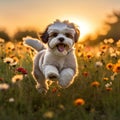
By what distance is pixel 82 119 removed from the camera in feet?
21.0

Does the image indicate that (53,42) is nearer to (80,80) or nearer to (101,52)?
(80,80)

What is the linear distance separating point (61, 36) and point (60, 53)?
0.94ft

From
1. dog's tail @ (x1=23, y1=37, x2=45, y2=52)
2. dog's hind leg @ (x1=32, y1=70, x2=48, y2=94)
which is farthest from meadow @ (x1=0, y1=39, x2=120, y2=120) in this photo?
dog's tail @ (x1=23, y1=37, x2=45, y2=52)

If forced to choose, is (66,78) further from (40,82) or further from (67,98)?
(40,82)

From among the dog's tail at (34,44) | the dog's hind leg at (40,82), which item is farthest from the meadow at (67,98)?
the dog's tail at (34,44)

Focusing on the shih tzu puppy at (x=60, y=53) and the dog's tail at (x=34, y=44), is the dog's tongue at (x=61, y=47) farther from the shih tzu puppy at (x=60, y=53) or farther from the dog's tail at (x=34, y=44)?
the dog's tail at (x=34, y=44)

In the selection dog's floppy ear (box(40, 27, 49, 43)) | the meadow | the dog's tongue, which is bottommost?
the meadow

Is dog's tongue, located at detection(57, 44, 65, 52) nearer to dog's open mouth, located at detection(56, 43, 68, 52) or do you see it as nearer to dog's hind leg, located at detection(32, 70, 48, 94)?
dog's open mouth, located at detection(56, 43, 68, 52)

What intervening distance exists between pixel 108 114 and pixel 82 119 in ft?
1.07

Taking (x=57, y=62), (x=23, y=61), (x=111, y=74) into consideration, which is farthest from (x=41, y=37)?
(x=23, y=61)

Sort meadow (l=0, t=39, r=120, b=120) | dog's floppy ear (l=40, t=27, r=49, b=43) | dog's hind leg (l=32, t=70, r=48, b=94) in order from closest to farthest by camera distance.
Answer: meadow (l=0, t=39, r=120, b=120)
dog's floppy ear (l=40, t=27, r=49, b=43)
dog's hind leg (l=32, t=70, r=48, b=94)

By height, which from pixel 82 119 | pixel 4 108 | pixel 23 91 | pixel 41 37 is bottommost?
pixel 82 119

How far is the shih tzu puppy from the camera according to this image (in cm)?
730

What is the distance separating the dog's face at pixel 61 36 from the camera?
7.30 meters
